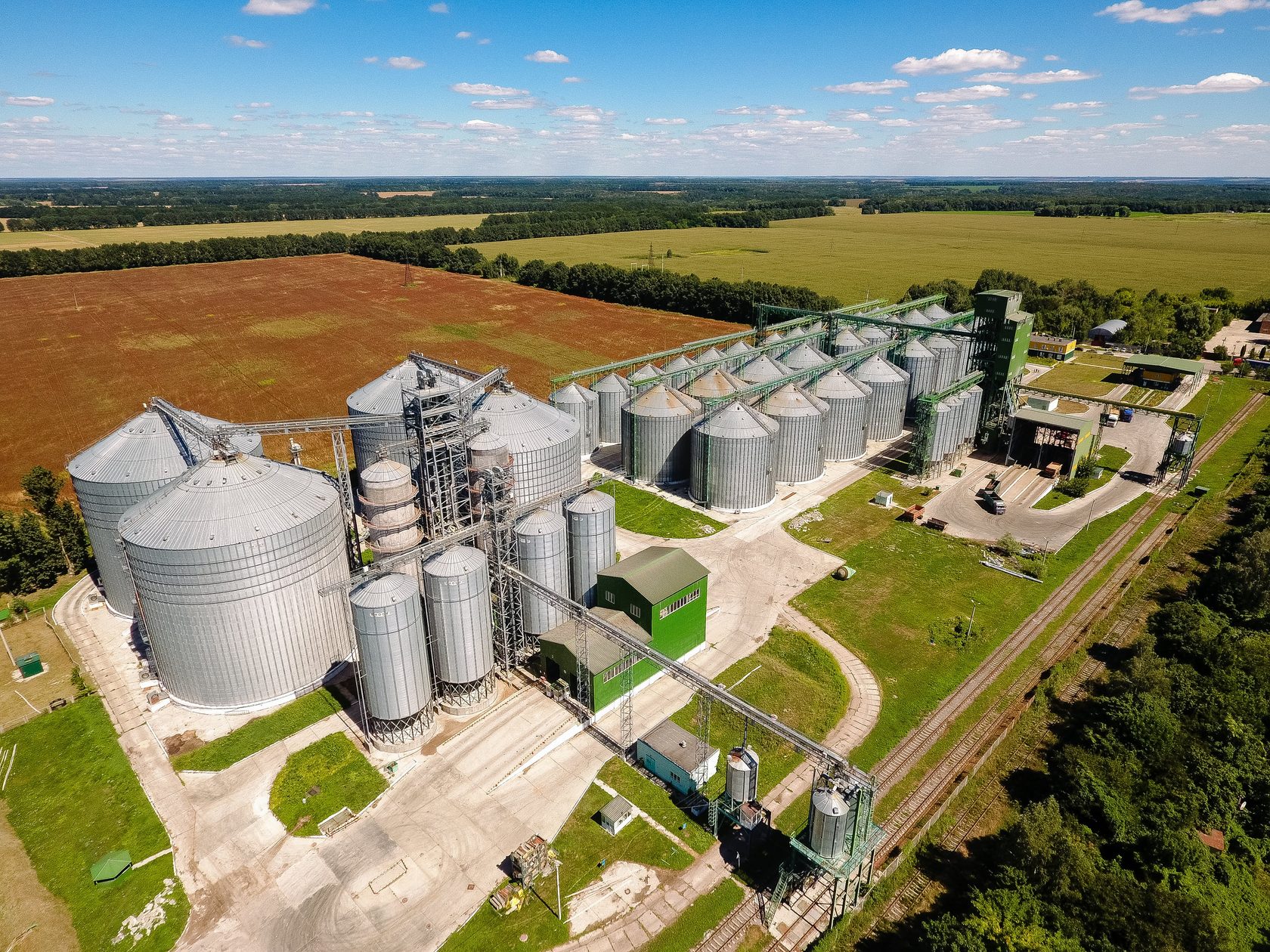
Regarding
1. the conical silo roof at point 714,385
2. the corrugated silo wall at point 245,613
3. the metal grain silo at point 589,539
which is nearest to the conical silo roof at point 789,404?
the conical silo roof at point 714,385

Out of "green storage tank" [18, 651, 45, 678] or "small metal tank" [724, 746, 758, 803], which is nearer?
"small metal tank" [724, 746, 758, 803]

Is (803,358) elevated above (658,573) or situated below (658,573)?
above

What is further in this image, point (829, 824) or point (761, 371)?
point (761, 371)

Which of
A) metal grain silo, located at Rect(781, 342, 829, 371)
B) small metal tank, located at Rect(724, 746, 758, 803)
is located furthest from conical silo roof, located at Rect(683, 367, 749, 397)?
small metal tank, located at Rect(724, 746, 758, 803)

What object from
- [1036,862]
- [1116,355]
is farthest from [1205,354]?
[1036,862]

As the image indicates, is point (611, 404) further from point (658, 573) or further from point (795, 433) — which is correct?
point (658, 573)

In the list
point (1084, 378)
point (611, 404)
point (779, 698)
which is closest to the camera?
point (779, 698)

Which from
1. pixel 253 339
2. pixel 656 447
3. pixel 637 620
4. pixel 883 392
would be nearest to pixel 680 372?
pixel 656 447

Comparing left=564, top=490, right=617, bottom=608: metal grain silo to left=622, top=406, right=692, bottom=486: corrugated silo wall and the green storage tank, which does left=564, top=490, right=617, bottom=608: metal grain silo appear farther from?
the green storage tank

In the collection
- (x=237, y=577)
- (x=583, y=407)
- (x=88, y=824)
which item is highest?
(x=237, y=577)
